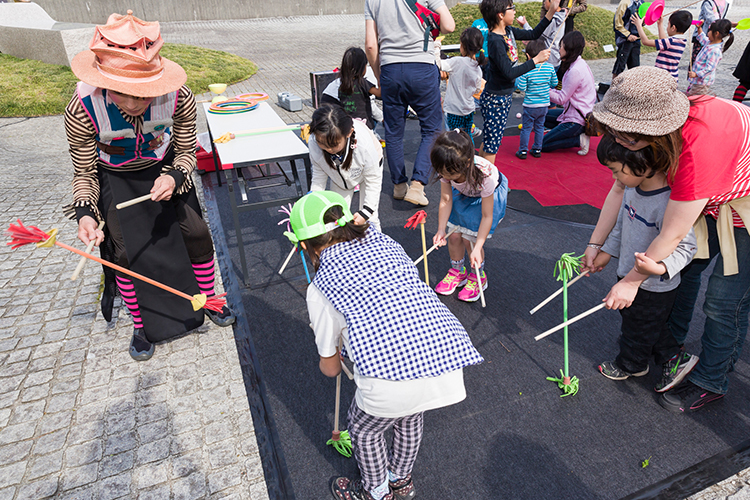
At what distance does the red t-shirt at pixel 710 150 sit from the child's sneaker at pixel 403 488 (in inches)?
68.5

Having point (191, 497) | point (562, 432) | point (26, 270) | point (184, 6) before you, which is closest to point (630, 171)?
point (562, 432)

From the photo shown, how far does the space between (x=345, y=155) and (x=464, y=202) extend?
2.96ft

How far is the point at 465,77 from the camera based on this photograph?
5.34 meters

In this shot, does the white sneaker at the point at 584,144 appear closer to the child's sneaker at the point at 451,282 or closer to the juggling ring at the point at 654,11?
the juggling ring at the point at 654,11

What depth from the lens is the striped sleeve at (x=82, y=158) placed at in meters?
2.45

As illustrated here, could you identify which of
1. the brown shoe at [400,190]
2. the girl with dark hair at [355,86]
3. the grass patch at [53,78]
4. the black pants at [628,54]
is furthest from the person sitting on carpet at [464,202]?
the grass patch at [53,78]

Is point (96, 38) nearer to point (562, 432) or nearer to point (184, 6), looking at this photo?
point (562, 432)

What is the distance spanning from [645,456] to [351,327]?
1.82 m

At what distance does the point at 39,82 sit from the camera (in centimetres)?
909

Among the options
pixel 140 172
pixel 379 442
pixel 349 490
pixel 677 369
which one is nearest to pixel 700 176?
pixel 677 369

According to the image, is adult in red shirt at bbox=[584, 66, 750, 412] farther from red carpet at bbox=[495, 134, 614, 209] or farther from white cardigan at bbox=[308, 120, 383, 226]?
red carpet at bbox=[495, 134, 614, 209]

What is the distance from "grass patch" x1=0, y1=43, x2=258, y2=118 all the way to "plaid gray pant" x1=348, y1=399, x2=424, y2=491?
9.02 m

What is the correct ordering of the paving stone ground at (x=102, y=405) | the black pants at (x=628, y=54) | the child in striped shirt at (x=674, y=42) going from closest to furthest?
the paving stone ground at (x=102, y=405), the child in striped shirt at (x=674, y=42), the black pants at (x=628, y=54)

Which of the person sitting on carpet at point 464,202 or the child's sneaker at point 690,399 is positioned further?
the person sitting on carpet at point 464,202
